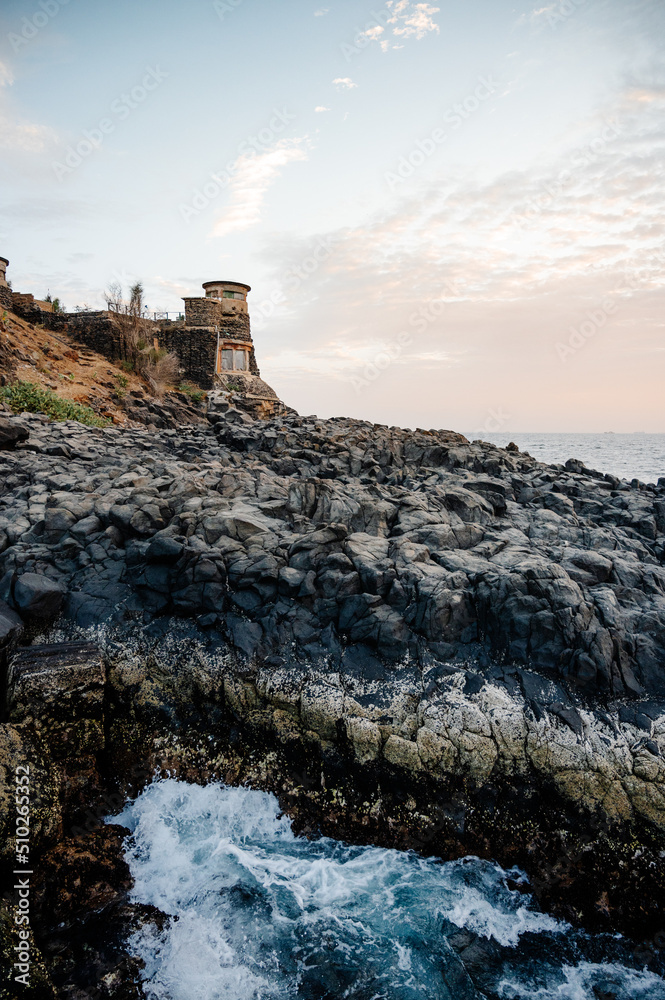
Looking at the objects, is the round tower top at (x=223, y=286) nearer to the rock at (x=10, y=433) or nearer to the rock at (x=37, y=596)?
the rock at (x=10, y=433)

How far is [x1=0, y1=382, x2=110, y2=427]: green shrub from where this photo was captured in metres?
24.2

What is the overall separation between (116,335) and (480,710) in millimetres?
38195

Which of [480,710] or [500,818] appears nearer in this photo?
[500,818]

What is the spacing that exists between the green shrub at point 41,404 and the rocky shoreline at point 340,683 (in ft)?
44.1

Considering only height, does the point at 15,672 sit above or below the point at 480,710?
above

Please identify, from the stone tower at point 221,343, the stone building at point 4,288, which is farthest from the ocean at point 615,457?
the stone building at point 4,288

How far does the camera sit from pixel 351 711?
26.7 feet

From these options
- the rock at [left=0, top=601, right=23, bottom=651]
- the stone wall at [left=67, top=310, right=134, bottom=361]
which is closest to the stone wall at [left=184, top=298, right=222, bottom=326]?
the stone wall at [left=67, top=310, right=134, bottom=361]

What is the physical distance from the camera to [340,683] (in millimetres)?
8539

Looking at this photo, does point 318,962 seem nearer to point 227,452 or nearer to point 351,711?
point 351,711

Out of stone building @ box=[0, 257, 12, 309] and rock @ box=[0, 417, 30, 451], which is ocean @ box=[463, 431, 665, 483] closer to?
rock @ box=[0, 417, 30, 451]

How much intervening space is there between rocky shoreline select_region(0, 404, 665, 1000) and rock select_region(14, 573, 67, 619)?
5 centimetres

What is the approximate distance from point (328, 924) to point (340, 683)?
3.06m

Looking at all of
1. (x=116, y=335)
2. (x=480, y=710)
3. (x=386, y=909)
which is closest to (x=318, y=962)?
(x=386, y=909)
